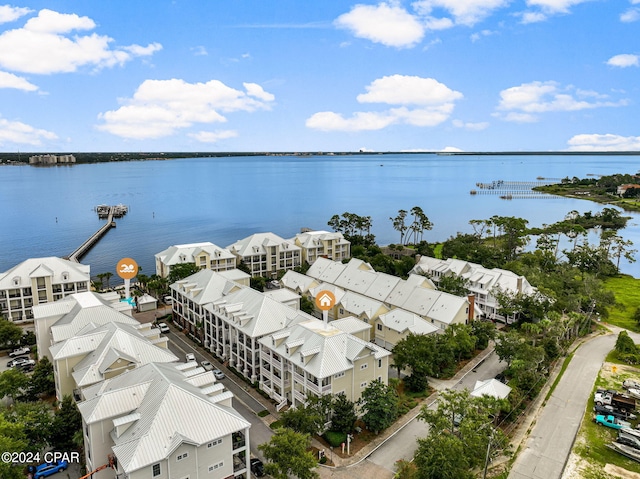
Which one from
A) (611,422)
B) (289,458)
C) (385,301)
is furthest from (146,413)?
(385,301)

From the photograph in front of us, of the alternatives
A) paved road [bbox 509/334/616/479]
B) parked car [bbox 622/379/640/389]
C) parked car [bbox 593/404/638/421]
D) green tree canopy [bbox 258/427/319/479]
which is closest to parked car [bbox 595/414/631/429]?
parked car [bbox 593/404/638/421]

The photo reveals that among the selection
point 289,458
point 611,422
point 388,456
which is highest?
point 289,458

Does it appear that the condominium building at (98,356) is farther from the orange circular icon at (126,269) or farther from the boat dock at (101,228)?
the boat dock at (101,228)

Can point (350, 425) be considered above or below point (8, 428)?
below

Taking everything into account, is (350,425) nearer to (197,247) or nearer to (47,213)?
(197,247)

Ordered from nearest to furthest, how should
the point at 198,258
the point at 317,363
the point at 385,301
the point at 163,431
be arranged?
1. the point at 163,431
2. the point at 317,363
3. the point at 385,301
4. the point at 198,258

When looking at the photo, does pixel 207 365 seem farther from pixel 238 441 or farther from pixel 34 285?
pixel 34 285

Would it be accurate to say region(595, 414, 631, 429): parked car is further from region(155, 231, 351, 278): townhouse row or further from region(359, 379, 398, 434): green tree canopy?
region(155, 231, 351, 278): townhouse row

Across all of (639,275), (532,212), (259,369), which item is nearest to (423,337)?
(259,369)
